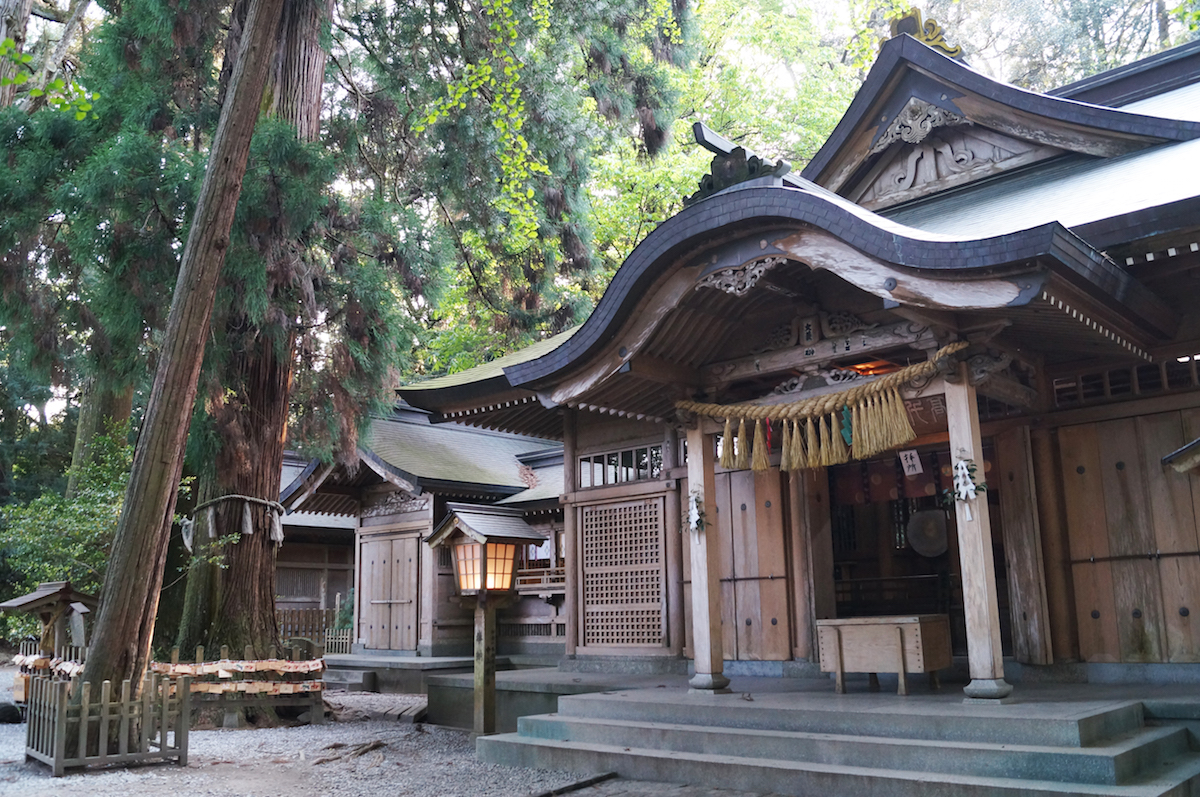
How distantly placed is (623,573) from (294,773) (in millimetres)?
4364

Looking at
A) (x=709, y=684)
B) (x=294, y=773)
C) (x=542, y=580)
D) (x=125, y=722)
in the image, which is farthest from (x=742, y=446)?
(x=542, y=580)

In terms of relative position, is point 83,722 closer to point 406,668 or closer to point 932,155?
point 406,668

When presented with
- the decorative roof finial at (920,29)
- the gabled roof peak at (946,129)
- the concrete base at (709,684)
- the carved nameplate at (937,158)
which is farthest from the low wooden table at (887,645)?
the decorative roof finial at (920,29)

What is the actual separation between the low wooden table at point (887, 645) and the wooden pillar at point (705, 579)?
95 cm

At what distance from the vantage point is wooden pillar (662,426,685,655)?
9836mm

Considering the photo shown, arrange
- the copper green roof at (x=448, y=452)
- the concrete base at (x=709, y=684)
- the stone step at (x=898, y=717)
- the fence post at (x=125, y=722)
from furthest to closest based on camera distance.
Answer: the copper green roof at (x=448, y=452) → the concrete base at (x=709, y=684) → the fence post at (x=125, y=722) → the stone step at (x=898, y=717)

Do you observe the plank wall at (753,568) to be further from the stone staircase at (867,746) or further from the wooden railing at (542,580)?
the wooden railing at (542,580)

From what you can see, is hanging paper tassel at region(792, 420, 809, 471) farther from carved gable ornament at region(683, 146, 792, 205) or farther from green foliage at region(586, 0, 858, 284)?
green foliage at region(586, 0, 858, 284)

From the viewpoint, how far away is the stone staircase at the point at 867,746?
504cm

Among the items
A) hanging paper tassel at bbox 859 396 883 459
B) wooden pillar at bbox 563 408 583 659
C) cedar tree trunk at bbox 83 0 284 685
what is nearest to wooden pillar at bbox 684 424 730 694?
hanging paper tassel at bbox 859 396 883 459

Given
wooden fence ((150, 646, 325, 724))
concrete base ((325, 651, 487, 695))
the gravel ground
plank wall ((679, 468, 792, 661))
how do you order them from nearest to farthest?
1. the gravel ground
2. plank wall ((679, 468, 792, 661))
3. wooden fence ((150, 646, 325, 724))
4. concrete base ((325, 651, 487, 695))

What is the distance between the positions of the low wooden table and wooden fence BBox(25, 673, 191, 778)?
526 cm

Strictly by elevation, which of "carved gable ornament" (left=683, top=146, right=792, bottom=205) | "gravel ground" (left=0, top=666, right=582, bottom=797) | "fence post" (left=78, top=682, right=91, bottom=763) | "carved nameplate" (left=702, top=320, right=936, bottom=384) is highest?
"carved gable ornament" (left=683, top=146, right=792, bottom=205)

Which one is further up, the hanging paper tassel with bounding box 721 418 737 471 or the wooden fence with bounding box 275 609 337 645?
the hanging paper tassel with bounding box 721 418 737 471
